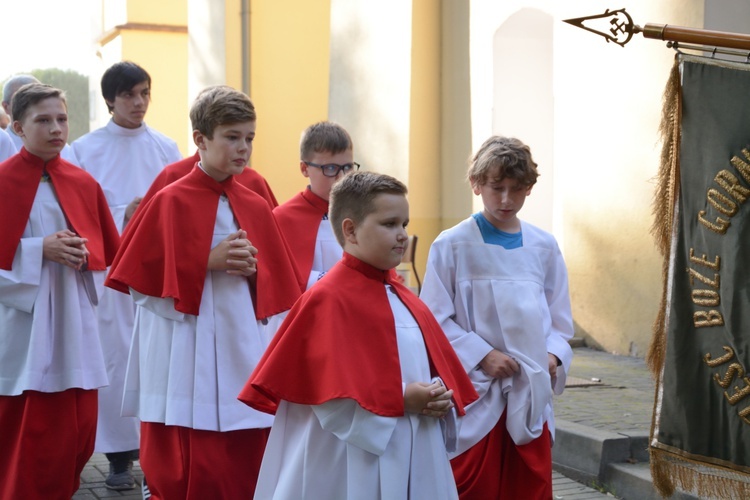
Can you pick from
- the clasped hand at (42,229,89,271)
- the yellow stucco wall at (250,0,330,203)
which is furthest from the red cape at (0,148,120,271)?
the yellow stucco wall at (250,0,330,203)

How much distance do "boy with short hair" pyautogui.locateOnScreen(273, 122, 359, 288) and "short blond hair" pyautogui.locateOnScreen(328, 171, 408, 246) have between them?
1.64 meters

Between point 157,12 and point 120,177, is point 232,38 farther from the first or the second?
point 120,177

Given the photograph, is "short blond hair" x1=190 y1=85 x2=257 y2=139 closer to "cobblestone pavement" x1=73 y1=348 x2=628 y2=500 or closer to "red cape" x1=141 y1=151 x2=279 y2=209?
"red cape" x1=141 y1=151 x2=279 y2=209

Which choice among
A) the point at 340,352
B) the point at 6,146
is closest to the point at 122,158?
the point at 6,146

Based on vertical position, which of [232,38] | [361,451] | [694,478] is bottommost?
[694,478]

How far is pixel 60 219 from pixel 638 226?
5.56 meters

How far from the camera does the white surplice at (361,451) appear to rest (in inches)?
155

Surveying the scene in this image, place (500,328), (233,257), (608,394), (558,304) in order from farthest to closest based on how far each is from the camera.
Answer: (608,394)
(558,304)
(233,257)
(500,328)

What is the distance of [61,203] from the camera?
6.02m

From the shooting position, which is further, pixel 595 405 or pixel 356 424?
pixel 595 405

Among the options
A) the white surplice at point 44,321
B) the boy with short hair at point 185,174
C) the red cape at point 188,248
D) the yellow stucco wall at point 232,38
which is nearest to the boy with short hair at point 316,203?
the boy with short hair at point 185,174

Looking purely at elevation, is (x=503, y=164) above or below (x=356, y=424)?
above

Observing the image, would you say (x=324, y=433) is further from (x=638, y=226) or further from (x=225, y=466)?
(x=638, y=226)

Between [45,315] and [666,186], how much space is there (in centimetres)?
322
